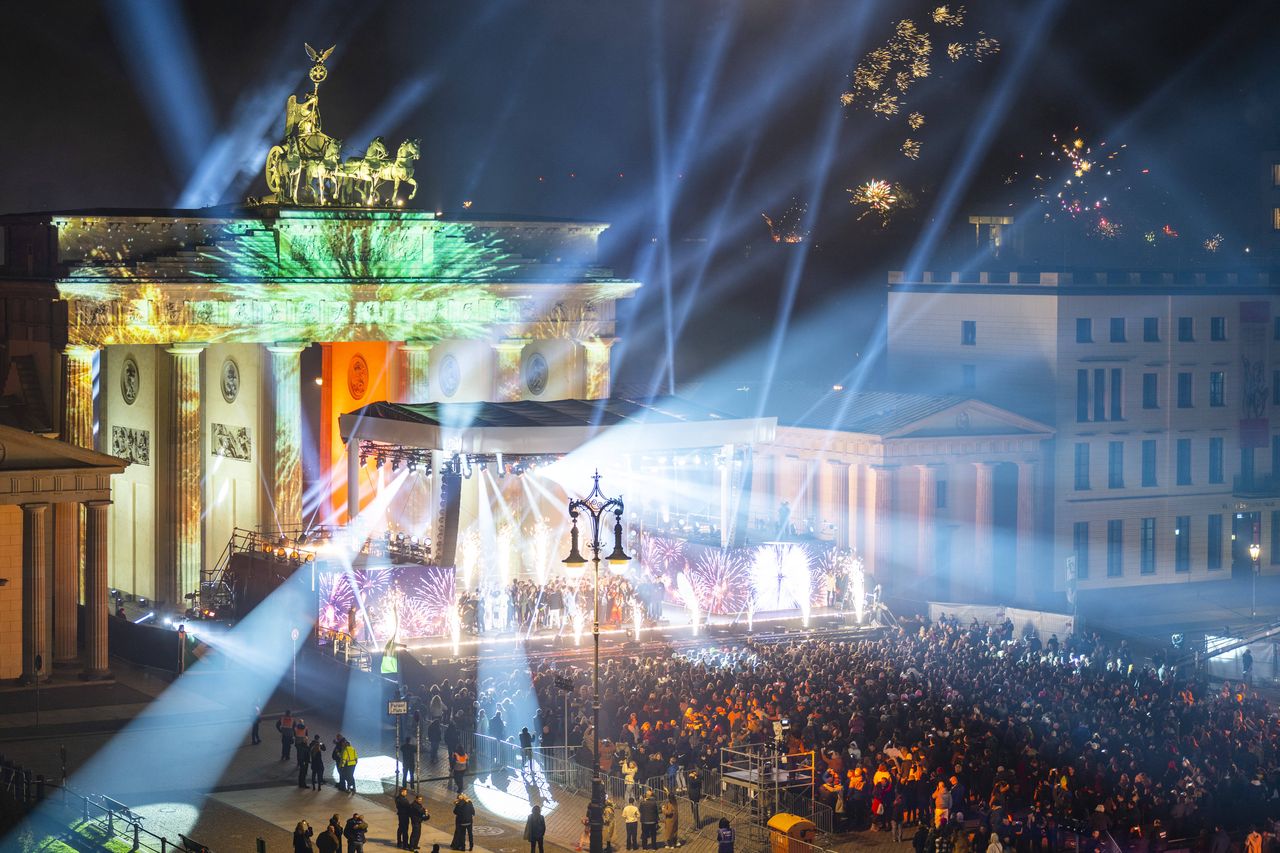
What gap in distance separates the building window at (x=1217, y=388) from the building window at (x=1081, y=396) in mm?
4968

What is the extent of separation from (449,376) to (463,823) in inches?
1062

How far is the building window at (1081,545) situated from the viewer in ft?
209

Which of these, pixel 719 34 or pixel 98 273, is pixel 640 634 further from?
pixel 719 34

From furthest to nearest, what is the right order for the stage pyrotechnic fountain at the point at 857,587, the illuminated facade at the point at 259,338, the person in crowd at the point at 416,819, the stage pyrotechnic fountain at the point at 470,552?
1. the stage pyrotechnic fountain at the point at 470,552
2. the stage pyrotechnic fountain at the point at 857,587
3. the illuminated facade at the point at 259,338
4. the person in crowd at the point at 416,819

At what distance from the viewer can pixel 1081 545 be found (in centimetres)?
6406

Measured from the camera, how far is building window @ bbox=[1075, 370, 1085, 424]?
6362 centimetres

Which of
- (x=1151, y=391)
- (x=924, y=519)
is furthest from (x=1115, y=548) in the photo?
(x=924, y=519)

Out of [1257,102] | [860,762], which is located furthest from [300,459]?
[1257,102]

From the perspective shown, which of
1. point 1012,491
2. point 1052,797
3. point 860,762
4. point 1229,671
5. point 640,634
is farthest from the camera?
point 1012,491

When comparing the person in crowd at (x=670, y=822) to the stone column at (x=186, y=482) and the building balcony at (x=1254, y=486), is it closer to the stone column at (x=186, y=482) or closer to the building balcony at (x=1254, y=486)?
the stone column at (x=186, y=482)

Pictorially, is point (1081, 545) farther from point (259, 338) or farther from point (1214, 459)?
point (259, 338)

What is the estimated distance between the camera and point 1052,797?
108 ft

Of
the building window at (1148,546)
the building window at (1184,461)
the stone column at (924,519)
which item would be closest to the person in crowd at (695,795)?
the stone column at (924,519)

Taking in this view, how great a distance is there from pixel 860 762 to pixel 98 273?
80.3ft
